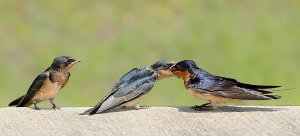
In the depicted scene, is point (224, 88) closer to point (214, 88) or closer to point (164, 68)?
point (214, 88)

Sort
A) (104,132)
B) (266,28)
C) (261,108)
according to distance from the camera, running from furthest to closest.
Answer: (266,28) < (261,108) < (104,132)

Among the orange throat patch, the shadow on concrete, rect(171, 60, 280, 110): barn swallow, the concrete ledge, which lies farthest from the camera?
the shadow on concrete

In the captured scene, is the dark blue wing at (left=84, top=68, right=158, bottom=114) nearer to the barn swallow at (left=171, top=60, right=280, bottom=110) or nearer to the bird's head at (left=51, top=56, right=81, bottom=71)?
the barn swallow at (left=171, top=60, right=280, bottom=110)

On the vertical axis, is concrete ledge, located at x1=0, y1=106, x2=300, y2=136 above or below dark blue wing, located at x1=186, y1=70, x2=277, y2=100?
below

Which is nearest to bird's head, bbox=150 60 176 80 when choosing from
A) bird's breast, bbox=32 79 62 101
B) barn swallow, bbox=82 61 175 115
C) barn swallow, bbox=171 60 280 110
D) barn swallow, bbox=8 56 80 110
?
barn swallow, bbox=82 61 175 115

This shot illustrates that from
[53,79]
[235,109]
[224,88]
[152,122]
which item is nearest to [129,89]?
[152,122]

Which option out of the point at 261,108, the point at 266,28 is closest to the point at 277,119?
the point at 261,108

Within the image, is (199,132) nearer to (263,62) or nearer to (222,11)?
(263,62)
